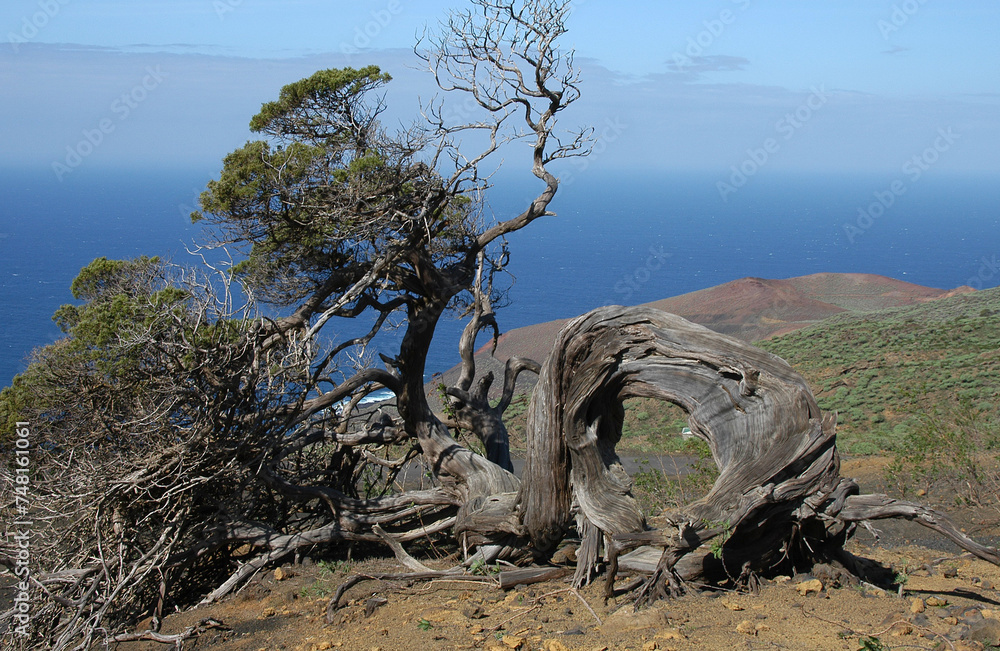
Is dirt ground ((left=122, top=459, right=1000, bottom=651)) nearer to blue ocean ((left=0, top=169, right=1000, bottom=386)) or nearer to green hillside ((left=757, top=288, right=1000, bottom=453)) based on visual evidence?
blue ocean ((left=0, top=169, right=1000, bottom=386))

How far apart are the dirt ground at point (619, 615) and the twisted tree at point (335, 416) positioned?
320 mm

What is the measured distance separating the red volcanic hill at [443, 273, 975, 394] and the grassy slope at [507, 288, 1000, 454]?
11.6ft

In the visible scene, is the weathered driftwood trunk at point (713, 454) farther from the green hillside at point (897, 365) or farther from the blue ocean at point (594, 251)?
the green hillside at point (897, 365)

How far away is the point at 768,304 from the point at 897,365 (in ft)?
45.2

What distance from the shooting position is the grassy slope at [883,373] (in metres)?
15.2

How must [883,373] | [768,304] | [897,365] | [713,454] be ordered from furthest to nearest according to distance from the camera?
[768,304]
[897,365]
[883,373]
[713,454]

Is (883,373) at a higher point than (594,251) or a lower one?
lower

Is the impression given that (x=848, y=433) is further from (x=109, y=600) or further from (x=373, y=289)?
(x=109, y=600)

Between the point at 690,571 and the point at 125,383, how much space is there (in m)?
4.98

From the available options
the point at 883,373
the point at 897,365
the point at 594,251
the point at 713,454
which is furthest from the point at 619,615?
the point at 594,251

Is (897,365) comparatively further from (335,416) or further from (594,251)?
(594,251)

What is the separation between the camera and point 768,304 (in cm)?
3309

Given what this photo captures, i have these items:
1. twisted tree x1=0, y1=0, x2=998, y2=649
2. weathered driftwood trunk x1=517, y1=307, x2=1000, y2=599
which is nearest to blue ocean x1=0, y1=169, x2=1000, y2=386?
twisted tree x1=0, y1=0, x2=998, y2=649

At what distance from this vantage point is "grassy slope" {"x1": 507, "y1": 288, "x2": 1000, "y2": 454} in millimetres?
15242
